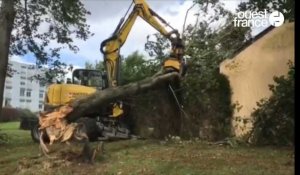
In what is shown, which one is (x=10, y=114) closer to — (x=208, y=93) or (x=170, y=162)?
(x=208, y=93)

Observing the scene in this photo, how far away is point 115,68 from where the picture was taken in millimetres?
15508

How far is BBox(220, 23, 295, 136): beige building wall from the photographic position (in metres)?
13.8

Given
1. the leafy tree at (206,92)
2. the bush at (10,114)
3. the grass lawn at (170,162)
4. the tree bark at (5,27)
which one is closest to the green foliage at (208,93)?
the leafy tree at (206,92)

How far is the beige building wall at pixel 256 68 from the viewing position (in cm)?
1375

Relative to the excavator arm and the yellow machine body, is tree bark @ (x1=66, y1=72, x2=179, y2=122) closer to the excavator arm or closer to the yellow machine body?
the excavator arm

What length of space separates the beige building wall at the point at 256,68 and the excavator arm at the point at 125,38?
167 centimetres

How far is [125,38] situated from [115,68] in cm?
106

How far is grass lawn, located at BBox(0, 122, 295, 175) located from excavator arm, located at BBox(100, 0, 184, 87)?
384 centimetres

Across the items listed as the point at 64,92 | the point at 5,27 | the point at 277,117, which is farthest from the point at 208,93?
the point at 5,27

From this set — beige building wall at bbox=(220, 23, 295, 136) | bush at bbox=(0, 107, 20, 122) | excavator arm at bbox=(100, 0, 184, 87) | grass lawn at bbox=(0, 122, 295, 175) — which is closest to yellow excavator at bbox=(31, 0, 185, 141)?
excavator arm at bbox=(100, 0, 184, 87)

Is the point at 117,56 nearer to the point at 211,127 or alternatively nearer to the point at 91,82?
the point at 91,82

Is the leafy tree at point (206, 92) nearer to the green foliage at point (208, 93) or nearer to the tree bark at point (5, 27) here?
the green foliage at point (208, 93)

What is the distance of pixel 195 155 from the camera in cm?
1070

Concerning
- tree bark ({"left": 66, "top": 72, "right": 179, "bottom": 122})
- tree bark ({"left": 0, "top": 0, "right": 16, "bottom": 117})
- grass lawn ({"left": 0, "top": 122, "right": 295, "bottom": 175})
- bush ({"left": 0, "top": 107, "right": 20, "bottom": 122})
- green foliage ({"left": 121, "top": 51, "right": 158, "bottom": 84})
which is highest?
tree bark ({"left": 0, "top": 0, "right": 16, "bottom": 117})
